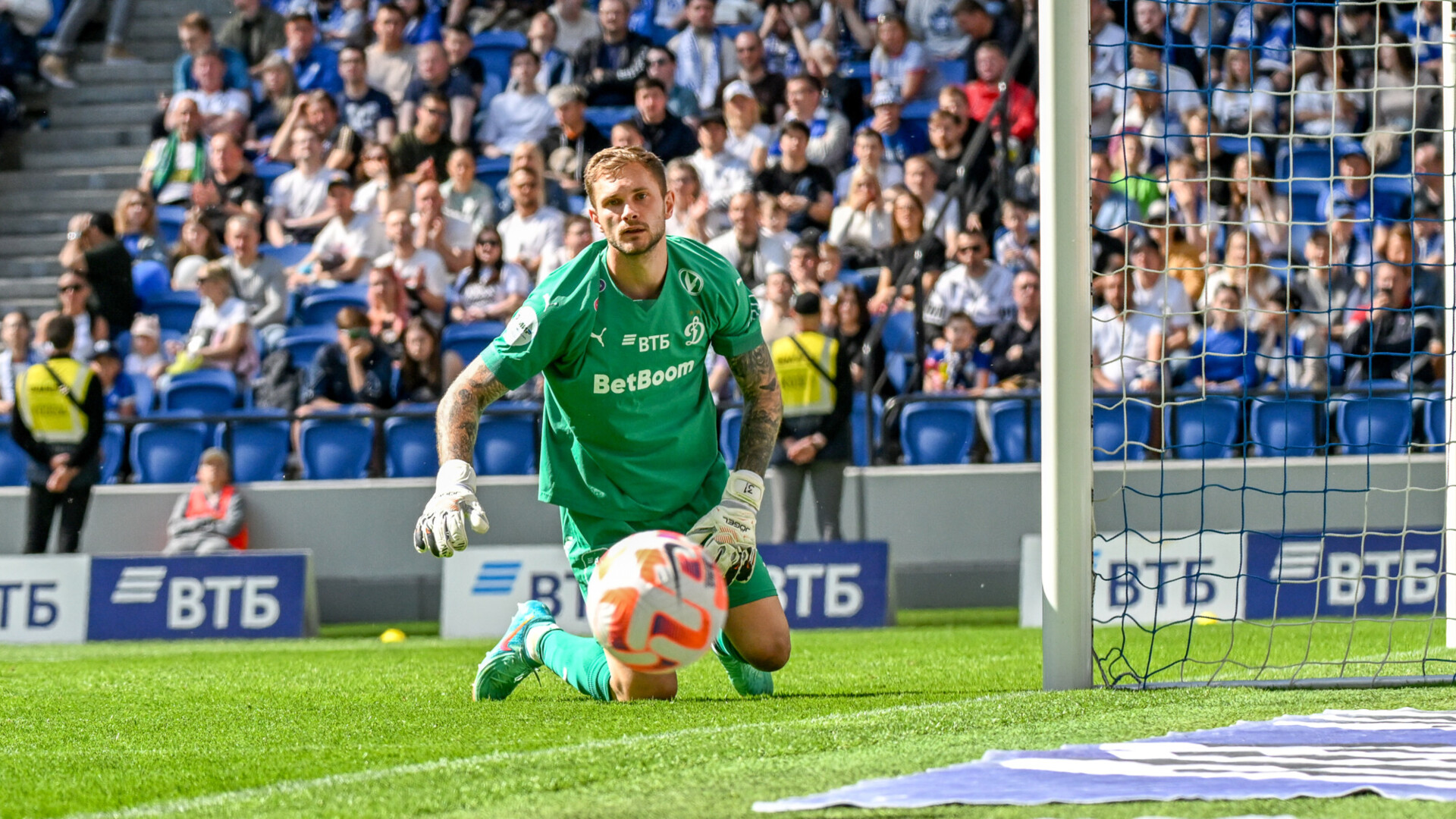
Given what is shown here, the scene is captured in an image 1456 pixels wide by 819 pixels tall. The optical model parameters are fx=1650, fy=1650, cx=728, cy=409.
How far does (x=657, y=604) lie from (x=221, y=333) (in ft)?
30.7

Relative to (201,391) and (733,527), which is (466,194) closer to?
(201,391)

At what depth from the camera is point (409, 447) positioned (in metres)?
11.9

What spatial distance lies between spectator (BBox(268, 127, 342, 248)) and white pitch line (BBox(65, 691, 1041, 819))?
31.9 feet

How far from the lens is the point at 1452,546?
22.1ft

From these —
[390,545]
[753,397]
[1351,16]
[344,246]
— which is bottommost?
[390,545]

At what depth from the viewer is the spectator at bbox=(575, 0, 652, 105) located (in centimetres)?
1365

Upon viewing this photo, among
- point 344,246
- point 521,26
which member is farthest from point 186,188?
point 521,26

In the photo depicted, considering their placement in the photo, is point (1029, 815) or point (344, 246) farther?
point (344, 246)

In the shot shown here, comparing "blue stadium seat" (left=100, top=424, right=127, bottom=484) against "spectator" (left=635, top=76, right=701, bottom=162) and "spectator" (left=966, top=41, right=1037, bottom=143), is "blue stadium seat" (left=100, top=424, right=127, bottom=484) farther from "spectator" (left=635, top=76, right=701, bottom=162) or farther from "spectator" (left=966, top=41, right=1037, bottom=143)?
"spectator" (left=966, top=41, right=1037, bottom=143)

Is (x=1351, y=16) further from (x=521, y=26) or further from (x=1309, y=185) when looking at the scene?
(x=521, y=26)

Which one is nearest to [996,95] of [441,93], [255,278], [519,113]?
[519,113]

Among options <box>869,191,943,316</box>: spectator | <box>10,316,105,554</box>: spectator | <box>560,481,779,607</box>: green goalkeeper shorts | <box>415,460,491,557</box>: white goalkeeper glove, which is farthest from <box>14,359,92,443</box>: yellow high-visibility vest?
<box>415,460,491,557</box>: white goalkeeper glove

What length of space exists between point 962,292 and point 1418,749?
8.18m

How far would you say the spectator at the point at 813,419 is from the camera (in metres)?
10.9
